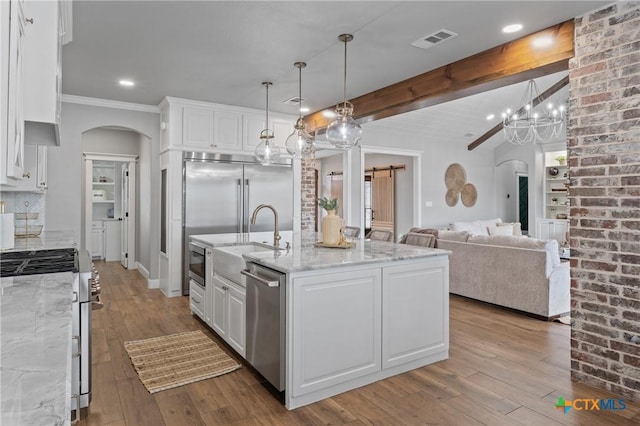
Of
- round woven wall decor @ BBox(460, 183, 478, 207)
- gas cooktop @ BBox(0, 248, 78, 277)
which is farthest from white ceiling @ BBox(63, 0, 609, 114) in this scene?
round woven wall decor @ BBox(460, 183, 478, 207)

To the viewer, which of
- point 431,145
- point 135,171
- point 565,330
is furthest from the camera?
point 431,145

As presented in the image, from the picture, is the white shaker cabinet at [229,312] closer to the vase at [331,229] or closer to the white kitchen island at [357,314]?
the white kitchen island at [357,314]

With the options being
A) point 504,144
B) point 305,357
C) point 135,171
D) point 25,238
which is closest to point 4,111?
point 305,357

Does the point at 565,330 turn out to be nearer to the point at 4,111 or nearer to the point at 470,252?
the point at 470,252

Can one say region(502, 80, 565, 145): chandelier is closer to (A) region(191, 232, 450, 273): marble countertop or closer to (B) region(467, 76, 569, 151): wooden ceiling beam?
(B) region(467, 76, 569, 151): wooden ceiling beam

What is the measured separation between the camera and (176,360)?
3137mm

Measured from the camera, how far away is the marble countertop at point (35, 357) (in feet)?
2.02

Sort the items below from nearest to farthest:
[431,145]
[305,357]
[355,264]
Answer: [305,357]
[355,264]
[431,145]

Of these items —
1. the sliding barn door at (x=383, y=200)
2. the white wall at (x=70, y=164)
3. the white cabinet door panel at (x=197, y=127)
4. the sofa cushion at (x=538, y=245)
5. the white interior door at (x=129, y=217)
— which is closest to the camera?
the sofa cushion at (x=538, y=245)

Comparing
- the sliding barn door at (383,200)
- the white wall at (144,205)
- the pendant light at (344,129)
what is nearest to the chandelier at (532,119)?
the sliding barn door at (383,200)

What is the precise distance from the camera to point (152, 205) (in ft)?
19.3

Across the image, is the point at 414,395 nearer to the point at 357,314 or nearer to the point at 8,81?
the point at 357,314

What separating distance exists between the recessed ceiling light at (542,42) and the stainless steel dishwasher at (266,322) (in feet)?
8.85

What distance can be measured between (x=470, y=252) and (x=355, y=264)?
9.46 ft
